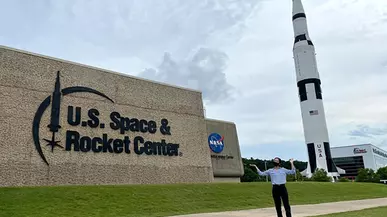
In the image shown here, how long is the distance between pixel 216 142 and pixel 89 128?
10.9 meters

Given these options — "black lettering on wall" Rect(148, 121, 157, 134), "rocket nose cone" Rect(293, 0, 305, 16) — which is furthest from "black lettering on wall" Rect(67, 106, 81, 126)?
"rocket nose cone" Rect(293, 0, 305, 16)

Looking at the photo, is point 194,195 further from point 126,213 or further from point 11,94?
point 11,94

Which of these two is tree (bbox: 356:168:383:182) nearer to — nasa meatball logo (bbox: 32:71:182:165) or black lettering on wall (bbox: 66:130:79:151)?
nasa meatball logo (bbox: 32:71:182:165)

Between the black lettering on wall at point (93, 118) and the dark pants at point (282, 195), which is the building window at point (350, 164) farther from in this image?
the dark pants at point (282, 195)

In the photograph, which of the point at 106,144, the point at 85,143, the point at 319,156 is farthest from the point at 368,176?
the point at 85,143

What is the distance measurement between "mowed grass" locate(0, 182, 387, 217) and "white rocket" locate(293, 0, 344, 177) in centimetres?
3296

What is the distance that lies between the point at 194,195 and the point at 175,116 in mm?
8497

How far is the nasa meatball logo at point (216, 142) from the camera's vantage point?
2589cm

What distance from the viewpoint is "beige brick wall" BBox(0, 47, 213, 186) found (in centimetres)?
1591

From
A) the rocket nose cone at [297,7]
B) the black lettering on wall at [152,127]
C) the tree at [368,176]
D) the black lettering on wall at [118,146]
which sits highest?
the rocket nose cone at [297,7]

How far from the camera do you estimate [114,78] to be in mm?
20578

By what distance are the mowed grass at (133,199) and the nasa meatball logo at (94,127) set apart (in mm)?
3918

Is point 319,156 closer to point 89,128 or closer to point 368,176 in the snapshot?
point 368,176

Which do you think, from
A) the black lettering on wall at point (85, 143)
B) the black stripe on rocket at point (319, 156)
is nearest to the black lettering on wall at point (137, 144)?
the black lettering on wall at point (85, 143)
